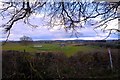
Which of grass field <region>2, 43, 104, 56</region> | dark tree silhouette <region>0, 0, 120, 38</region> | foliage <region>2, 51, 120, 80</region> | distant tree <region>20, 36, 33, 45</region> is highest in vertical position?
dark tree silhouette <region>0, 0, 120, 38</region>

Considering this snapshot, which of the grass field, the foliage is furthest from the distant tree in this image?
the foliage

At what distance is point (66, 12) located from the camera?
369 cm

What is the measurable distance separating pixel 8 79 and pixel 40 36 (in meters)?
0.75

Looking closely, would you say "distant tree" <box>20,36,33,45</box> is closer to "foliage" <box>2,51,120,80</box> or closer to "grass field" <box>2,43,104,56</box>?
"grass field" <box>2,43,104,56</box>

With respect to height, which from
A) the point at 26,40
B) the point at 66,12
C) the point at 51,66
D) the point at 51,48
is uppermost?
the point at 66,12

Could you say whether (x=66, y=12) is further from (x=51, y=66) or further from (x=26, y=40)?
→ (x=51, y=66)

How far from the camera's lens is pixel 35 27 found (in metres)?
3.63

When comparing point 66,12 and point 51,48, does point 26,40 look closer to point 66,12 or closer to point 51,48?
point 51,48

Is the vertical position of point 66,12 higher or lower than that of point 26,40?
higher

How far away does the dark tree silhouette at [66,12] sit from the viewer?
11.9 ft

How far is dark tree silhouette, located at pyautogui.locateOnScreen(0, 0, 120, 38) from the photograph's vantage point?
3.61 m

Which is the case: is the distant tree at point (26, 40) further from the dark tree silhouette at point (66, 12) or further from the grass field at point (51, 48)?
the dark tree silhouette at point (66, 12)

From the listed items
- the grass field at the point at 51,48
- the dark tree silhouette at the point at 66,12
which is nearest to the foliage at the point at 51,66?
the grass field at the point at 51,48

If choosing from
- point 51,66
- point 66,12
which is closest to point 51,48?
point 51,66
